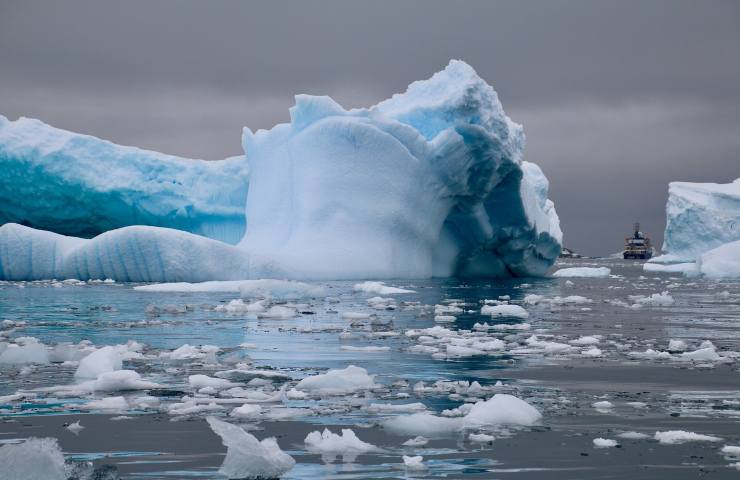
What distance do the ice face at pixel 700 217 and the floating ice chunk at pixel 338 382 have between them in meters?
43.0

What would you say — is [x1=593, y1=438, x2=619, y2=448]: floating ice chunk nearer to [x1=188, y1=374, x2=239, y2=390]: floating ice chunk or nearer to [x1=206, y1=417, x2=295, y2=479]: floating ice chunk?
[x1=206, y1=417, x2=295, y2=479]: floating ice chunk

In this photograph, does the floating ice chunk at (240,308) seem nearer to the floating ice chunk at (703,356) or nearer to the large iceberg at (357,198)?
the large iceberg at (357,198)

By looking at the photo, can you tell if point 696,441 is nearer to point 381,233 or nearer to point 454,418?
point 454,418

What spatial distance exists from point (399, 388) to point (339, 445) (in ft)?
5.61

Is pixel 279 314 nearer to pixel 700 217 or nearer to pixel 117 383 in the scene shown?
pixel 117 383

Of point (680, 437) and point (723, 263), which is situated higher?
point (723, 263)

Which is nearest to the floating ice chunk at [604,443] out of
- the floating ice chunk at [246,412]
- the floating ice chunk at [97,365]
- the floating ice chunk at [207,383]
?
the floating ice chunk at [246,412]

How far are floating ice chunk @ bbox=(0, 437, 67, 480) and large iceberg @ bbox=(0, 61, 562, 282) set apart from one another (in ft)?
49.8

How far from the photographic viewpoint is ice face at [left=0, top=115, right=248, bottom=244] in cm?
2303

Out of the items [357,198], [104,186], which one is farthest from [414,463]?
[104,186]

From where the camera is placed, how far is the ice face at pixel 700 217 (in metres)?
45.0

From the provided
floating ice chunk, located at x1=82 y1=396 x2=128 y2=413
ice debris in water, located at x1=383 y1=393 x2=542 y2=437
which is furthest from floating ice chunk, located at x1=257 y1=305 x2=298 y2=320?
ice debris in water, located at x1=383 y1=393 x2=542 y2=437

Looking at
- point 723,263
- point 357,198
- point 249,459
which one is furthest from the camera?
point 723,263

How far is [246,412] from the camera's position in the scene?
14.7ft
